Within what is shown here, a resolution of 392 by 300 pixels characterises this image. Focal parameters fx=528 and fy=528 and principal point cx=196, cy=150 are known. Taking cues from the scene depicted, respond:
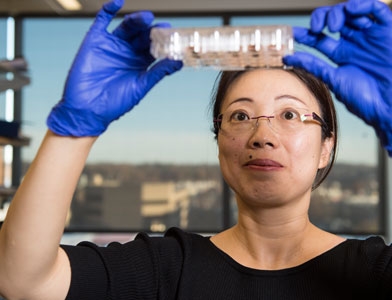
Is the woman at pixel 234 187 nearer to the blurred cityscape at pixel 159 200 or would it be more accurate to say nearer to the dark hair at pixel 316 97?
A: the dark hair at pixel 316 97

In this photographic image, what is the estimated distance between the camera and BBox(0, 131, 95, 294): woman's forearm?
39.0 inches

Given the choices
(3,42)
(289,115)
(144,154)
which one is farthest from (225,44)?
(3,42)

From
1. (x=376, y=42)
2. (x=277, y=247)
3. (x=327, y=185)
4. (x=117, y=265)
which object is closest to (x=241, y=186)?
(x=277, y=247)

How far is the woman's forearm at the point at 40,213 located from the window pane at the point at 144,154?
338cm

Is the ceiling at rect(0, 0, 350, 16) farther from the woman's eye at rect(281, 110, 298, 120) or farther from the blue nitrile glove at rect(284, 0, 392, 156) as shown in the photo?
the blue nitrile glove at rect(284, 0, 392, 156)

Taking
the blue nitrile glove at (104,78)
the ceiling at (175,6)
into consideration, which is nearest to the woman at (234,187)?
the blue nitrile glove at (104,78)

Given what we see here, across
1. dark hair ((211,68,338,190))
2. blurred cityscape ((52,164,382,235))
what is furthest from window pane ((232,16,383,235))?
dark hair ((211,68,338,190))

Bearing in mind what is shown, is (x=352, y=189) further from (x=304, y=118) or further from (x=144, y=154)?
(x=304, y=118)

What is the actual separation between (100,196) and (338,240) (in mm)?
3458

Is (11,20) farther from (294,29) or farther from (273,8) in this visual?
(294,29)

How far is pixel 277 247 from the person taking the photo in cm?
128

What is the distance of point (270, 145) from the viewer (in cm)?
120

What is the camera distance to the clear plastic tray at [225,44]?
93 centimetres

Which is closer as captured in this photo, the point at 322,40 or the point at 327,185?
the point at 322,40
